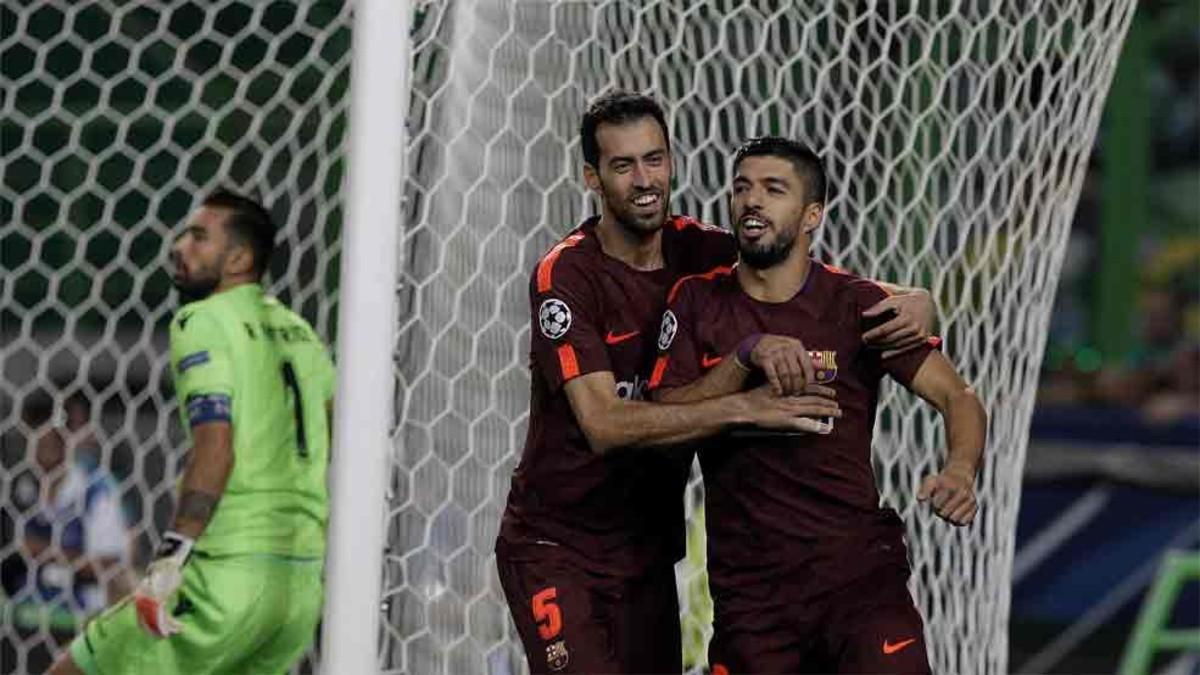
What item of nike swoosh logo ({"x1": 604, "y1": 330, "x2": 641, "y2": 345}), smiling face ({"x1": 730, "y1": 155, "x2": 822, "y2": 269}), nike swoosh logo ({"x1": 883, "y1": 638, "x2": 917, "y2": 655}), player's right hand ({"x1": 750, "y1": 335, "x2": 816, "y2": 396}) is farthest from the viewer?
nike swoosh logo ({"x1": 604, "y1": 330, "x2": 641, "y2": 345})

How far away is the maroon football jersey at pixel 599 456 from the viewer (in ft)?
12.5

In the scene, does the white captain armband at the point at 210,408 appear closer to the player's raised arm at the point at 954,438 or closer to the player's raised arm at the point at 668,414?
the player's raised arm at the point at 668,414

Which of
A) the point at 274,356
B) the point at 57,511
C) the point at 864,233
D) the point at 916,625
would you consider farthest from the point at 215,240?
the point at 57,511

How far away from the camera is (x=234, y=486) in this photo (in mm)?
5090

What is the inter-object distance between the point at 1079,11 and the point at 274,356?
214 cm

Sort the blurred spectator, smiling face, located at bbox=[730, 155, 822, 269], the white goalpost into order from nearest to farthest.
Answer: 1. smiling face, located at bbox=[730, 155, 822, 269]
2. the white goalpost
3. the blurred spectator

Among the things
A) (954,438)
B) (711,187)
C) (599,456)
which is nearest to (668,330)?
(599,456)

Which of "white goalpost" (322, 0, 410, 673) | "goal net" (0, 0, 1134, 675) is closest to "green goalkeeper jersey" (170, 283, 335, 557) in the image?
"goal net" (0, 0, 1134, 675)

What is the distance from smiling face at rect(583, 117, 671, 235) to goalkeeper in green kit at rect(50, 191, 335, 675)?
156 cm

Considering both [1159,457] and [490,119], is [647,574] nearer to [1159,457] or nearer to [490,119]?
[490,119]

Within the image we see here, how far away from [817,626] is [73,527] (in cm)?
560

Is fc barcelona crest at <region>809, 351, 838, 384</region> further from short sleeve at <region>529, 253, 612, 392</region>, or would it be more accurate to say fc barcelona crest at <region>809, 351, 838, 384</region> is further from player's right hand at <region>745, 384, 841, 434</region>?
short sleeve at <region>529, 253, 612, 392</region>

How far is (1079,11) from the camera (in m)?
5.00

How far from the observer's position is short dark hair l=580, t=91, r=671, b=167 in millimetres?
3764
